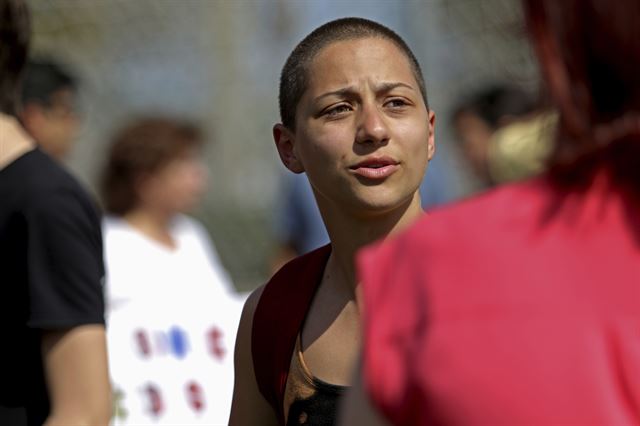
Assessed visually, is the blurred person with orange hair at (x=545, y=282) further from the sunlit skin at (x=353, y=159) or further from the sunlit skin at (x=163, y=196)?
the sunlit skin at (x=163, y=196)

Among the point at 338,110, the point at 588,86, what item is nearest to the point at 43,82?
the point at 338,110

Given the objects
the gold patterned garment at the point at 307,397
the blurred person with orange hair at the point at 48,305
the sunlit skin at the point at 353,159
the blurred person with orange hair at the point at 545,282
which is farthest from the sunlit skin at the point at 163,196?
the blurred person with orange hair at the point at 545,282

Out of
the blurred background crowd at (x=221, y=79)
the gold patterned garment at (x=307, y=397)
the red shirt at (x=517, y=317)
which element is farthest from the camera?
the blurred background crowd at (x=221, y=79)

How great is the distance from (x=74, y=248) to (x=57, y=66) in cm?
400

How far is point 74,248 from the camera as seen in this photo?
290 centimetres

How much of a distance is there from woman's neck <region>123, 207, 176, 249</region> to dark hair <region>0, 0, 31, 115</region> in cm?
363

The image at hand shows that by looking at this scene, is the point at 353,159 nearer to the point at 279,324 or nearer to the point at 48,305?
the point at 279,324

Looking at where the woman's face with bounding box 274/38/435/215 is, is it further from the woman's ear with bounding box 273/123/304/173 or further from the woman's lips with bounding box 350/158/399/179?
the woman's ear with bounding box 273/123/304/173

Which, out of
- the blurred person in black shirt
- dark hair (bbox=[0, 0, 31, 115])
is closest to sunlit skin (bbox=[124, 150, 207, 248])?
the blurred person in black shirt

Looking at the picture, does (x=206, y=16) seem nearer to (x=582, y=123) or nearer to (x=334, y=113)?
(x=334, y=113)

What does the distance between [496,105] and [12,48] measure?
15.8 ft

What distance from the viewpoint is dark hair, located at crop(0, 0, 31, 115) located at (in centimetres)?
308

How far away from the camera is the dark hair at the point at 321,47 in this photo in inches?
114

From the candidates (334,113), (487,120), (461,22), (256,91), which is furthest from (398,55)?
(256,91)
